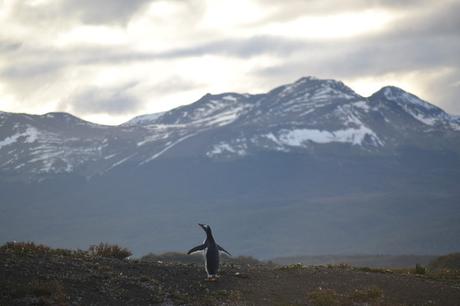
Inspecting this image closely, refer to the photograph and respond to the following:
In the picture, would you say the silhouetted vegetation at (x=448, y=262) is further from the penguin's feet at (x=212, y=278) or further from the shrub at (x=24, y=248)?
the shrub at (x=24, y=248)

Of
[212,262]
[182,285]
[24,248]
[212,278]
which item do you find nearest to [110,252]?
[24,248]

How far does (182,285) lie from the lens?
28.0 meters

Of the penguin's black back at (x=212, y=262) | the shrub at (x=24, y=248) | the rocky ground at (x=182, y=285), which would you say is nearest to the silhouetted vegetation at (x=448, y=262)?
the rocky ground at (x=182, y=285)

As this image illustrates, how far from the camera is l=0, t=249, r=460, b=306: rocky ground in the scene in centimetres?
2494

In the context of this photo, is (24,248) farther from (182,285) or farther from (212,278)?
(212,278)

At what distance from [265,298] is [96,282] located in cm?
570

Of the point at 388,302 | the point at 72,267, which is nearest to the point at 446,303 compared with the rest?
the point at 388,302

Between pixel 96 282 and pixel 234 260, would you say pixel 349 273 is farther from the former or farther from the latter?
pixel 234 260

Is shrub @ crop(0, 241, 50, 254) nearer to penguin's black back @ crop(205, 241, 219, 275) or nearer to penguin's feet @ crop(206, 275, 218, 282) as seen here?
penguin's black back @ crop(205, 241, 219, 275)

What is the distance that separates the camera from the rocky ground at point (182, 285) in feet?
81.8

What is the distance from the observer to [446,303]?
91.1 feet

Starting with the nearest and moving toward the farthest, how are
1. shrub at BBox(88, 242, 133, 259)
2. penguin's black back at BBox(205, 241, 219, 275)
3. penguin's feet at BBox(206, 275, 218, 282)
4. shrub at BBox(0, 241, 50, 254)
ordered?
penguin's feet at BBox(206, 275, 218, 282) → penguin's black back at BBox(205, 241, 219, 275) → shrub at BBox(0, 241, 50, 254) → shrub at BBox(88, 242, 133, 259)

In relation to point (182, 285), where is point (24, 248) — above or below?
above

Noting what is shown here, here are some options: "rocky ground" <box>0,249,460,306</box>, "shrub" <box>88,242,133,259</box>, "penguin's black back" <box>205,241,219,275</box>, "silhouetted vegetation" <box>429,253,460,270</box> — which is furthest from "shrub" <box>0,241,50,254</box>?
"silhouetted vegetation" <box>429,253,460,270</box>
